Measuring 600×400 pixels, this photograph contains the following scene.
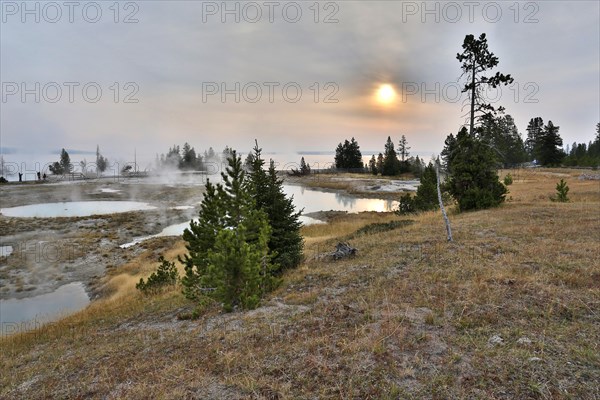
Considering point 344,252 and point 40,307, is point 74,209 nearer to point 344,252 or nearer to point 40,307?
point 40,307

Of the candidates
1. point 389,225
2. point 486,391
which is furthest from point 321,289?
point 389,225

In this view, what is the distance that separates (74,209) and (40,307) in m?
42.1

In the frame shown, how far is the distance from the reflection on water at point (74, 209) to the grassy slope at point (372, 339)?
45.2 metres

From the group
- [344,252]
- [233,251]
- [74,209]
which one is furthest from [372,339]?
[74,209]

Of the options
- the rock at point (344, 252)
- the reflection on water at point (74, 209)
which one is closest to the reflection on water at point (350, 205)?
the reflection on water at point (74, 209)

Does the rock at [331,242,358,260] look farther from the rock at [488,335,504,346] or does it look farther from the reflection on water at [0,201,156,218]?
the reflection on water at [0,201,156,218]

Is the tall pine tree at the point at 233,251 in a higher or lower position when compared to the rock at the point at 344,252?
higher

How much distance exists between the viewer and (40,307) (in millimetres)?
20000

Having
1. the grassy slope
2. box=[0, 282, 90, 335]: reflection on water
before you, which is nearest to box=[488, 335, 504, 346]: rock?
the grassy slope

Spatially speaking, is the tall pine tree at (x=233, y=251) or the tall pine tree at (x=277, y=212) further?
the tall pine tree at (x=277, y=212)

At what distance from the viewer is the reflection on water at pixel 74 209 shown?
4972 cm

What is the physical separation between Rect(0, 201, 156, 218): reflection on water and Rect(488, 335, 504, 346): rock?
57.5m

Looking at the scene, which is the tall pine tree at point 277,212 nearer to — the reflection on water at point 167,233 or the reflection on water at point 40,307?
the reflection on water at point 40,307

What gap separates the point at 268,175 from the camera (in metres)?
16.1
